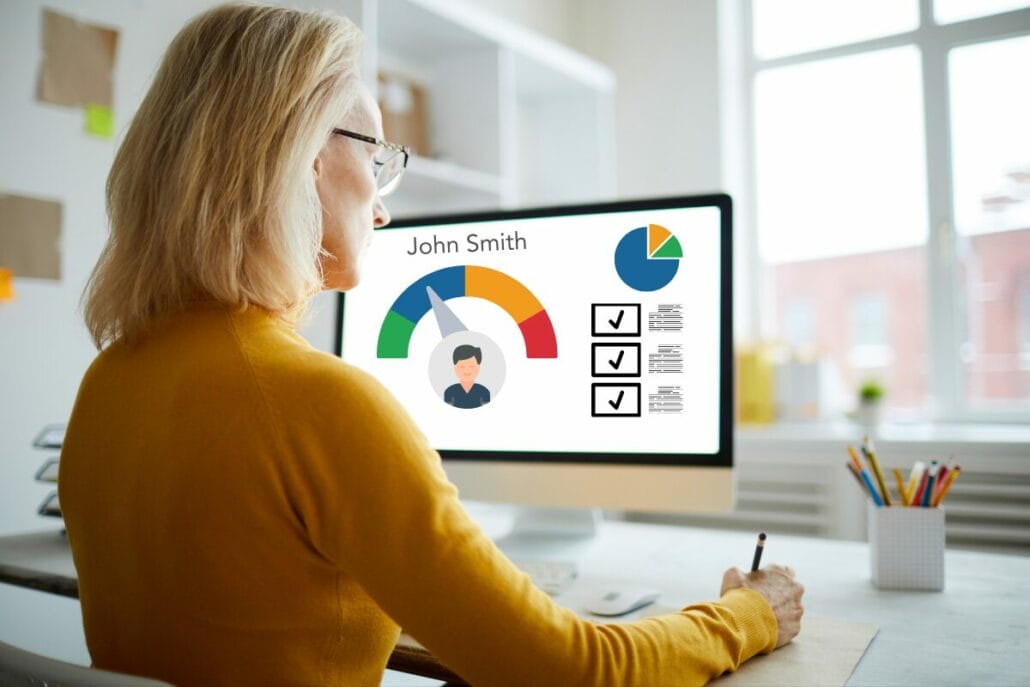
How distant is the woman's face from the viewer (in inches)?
33.1

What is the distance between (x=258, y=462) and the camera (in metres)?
0.64

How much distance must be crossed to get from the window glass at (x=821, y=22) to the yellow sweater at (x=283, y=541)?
2.86 metres

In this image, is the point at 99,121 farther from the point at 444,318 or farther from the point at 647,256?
the point at 647,256

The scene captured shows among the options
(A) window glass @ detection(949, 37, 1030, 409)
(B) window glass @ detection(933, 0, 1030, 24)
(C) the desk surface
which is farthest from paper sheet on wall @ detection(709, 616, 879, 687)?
(B) window glass @ detection(933, 0, 1030, 24)

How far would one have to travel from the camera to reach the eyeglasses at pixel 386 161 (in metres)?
0.86

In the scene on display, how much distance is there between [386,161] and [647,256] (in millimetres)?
418

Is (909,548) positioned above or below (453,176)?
below

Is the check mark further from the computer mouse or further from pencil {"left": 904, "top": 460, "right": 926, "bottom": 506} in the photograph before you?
pencil {"left": 904, "top": 460, "right": 926, "bottom": 506}

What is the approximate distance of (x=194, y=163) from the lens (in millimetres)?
714

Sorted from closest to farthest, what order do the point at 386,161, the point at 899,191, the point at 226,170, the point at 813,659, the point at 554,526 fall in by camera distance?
1. the point at 226,170
2. the point at 813,659
3. the point at 386,161
4. the point at 554,526
5. the point at 899,191

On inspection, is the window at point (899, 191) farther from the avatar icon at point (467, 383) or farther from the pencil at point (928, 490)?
the avatar icon at point (467, 383)

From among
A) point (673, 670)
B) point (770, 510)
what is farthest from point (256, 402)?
point (770, 510)

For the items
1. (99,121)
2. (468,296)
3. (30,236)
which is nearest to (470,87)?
(99,121)

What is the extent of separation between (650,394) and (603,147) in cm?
196
